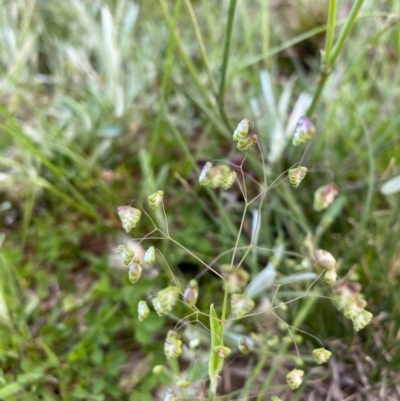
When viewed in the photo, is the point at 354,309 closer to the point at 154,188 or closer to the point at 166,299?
the point at 166,299

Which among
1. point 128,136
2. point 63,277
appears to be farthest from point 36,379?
point 128,136

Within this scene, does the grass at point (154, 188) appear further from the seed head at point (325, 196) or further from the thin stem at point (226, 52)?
the seed head at point (325, 196)

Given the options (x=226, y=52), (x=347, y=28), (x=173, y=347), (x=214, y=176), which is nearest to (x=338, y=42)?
(x=347, y=28)

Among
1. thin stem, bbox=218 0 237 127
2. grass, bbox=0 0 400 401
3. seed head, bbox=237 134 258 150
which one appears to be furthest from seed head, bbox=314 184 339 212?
thin stem, bbox=218 0 237 127

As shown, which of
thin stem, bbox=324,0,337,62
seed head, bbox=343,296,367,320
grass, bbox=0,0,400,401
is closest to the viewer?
seed head, bbox=343,296,367,320

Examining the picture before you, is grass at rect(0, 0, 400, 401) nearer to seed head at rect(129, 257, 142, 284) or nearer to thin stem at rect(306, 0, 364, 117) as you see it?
thin stem at rect(306, 0, 364, 117)

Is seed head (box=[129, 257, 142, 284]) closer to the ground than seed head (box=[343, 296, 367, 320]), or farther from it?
farther from it

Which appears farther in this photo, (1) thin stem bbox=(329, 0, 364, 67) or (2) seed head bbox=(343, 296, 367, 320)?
(1) thin stem bbox=(329, 0, 364, 67)

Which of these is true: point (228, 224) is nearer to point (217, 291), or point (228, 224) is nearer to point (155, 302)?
point (217, 291)

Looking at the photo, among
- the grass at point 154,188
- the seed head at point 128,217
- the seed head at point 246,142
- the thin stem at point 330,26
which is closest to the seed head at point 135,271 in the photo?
the seed head at point 128,217
